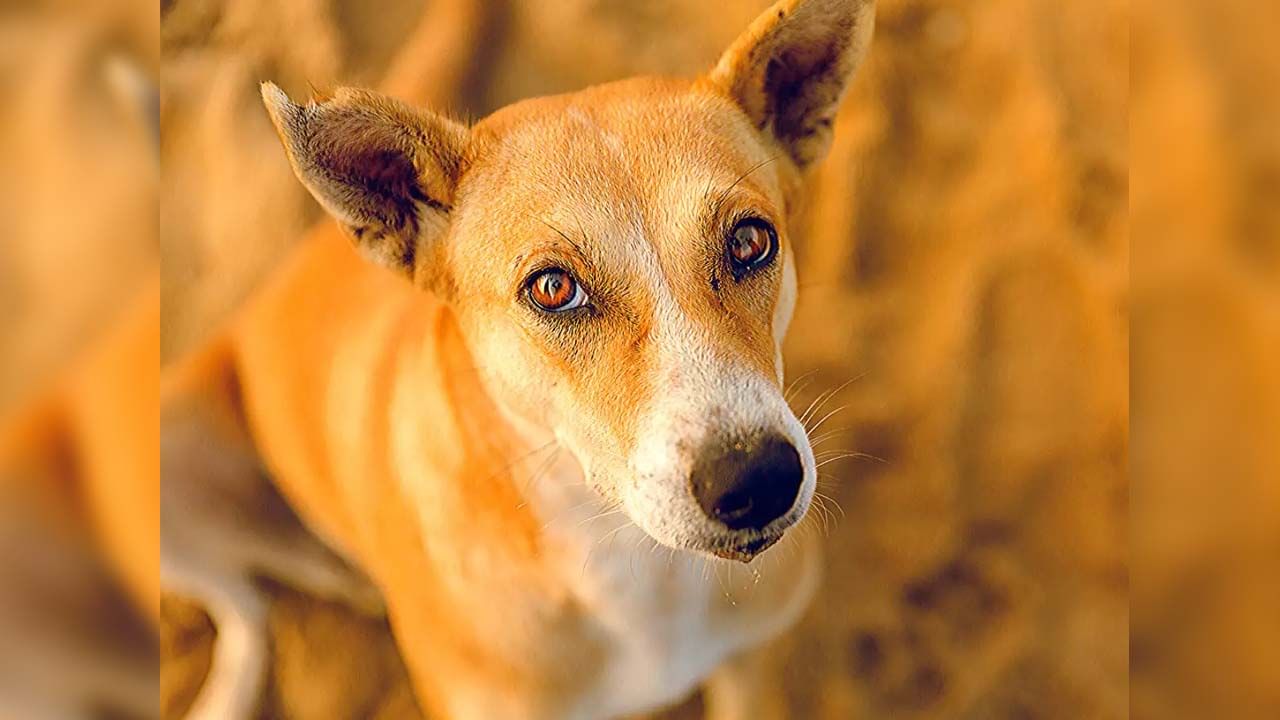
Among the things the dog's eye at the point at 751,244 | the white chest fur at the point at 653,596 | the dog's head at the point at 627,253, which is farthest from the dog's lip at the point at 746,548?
the dog's eye at the point at 751,244

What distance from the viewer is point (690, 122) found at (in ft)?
4.18

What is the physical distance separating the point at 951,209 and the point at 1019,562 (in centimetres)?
86

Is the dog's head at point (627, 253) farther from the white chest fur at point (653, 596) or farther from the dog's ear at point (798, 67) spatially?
the white chest fur at point (653, 596)

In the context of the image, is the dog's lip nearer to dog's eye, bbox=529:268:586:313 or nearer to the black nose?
the black nose

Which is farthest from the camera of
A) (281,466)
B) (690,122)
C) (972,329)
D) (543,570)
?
(972,329)

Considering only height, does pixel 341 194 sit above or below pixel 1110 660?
above

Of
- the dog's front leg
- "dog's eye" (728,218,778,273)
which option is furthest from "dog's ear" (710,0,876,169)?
the dog's front leg

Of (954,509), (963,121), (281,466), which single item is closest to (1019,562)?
(954,509)

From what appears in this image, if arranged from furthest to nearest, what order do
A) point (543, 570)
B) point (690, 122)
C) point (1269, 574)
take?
point (543, 570) < point (690, 122) < point (1269, 574)

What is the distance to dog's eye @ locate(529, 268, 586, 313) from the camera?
120 centimetres

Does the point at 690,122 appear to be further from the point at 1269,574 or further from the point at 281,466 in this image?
the point at 281,466

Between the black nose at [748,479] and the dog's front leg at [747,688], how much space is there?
656 mm

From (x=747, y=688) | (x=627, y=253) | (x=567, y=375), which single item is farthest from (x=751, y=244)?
(x=747, y=688)

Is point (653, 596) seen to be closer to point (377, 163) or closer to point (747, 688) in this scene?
point (747, 688)
